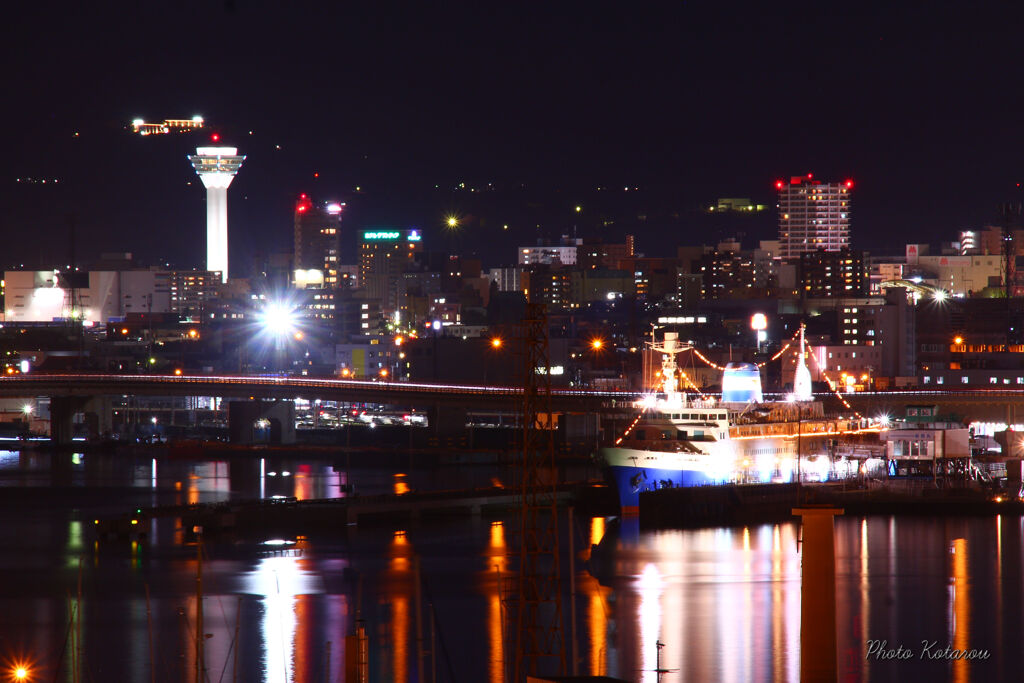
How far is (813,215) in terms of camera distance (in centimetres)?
12138

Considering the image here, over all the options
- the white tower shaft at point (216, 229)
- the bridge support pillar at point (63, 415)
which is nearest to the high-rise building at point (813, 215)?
the white tower shaft at point (216, 229)

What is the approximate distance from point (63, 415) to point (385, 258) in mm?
60054

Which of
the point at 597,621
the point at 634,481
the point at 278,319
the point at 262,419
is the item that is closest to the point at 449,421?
the point at 262,419

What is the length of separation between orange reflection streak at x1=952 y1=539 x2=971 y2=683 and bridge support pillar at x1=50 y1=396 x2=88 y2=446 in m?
30.8

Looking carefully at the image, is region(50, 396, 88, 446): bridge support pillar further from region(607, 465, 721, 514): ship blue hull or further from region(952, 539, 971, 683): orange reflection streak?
region(952, 539, 971, 683): orange reflection streak

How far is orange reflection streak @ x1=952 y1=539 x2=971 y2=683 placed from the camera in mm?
18267

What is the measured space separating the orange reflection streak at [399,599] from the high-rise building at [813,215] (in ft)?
311

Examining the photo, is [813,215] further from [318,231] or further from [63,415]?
[63,415]

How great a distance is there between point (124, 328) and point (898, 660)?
71.6m

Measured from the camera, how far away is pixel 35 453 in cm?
4891

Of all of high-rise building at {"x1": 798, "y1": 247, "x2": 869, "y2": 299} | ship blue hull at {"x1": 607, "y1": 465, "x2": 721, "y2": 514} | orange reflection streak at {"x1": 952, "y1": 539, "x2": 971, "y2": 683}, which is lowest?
orange reflection streak at {"x1": 952, "y1": 539, "x2": 971, "y2": 683}

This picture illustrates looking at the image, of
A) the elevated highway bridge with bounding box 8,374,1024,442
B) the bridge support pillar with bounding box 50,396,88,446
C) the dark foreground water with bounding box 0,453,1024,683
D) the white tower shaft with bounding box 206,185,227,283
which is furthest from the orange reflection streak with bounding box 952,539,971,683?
the white tower shaft with bounding box 206,185,227,283

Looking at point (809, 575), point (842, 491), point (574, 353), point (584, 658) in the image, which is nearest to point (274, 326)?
point (574, 353)

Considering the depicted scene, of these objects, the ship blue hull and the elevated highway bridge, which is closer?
the ship blue hull
